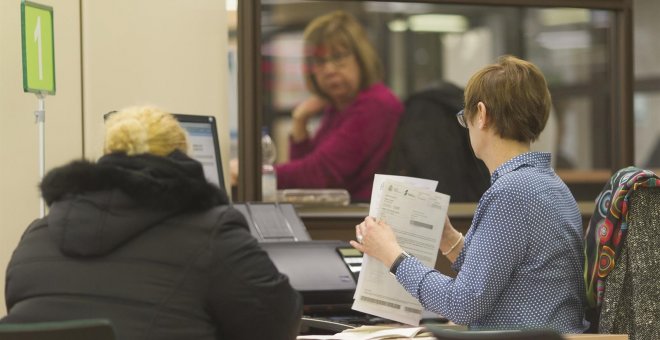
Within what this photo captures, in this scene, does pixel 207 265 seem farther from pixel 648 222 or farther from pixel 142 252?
pixel 648 222

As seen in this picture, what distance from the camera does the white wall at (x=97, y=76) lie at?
14.5 ft

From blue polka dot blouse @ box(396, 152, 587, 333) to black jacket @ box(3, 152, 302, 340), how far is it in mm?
472

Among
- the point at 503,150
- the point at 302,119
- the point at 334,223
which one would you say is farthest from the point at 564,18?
the point at 503,150

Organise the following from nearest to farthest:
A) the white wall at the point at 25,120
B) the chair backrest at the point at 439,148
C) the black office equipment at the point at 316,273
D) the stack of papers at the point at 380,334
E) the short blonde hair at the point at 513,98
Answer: the short blonde hair at the point at 513,98 < the stack of papers at the point at 380,334 < the black office equipment at the point at 316,273 < the white wall at the point at 25,120 < the chair backrest at the point at 439,148

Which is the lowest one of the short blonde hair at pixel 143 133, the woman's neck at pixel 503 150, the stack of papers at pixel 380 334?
the stack of papers at pixel 380 334

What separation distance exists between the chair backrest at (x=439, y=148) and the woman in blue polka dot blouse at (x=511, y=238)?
8.71ft

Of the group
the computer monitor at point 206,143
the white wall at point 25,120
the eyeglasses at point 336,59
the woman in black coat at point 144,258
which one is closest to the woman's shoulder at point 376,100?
the eyeglasses at point 336,59

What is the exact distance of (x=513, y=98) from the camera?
2945mm

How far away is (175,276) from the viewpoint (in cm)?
263

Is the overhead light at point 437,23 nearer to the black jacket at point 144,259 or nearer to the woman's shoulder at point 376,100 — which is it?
the woman's shoulder at point 376,100

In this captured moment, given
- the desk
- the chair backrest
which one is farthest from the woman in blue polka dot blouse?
the chair backrest

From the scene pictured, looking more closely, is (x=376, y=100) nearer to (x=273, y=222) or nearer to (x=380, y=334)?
(x=273, y=222)

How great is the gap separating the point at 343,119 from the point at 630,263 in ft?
11.7

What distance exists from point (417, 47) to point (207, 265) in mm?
6901
